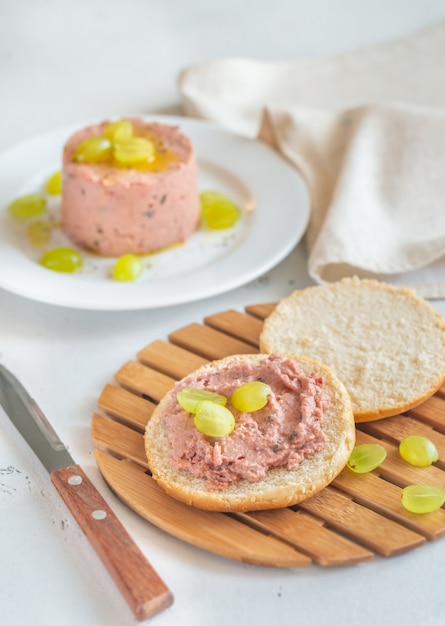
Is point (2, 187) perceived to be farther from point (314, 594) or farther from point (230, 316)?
point (314, 594)

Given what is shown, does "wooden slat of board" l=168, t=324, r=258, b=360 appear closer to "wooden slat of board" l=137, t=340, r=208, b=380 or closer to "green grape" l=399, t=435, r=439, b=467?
"wooden slat of board" l=137, t=340, r=208, b=380

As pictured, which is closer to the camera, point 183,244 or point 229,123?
point 183,244

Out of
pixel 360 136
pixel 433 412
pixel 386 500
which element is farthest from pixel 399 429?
pixel 360 136

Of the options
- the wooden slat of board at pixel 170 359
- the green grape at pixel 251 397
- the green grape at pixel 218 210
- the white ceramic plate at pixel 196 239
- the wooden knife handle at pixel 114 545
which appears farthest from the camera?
the green grape at pixel 218 210

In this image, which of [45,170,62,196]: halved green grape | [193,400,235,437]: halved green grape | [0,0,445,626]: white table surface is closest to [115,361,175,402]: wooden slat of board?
[0,0,445,626]: white table surface

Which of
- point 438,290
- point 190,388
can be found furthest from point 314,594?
point 438,290

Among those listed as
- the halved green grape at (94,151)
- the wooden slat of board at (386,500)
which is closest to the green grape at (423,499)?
the wooden slat of board at (386,500)

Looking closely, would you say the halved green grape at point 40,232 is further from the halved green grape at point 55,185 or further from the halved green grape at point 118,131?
the halved green grape at point 118,131
